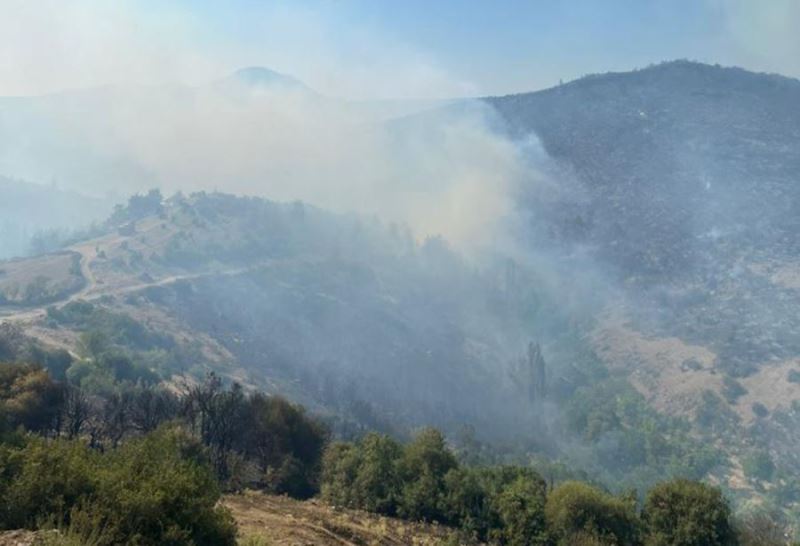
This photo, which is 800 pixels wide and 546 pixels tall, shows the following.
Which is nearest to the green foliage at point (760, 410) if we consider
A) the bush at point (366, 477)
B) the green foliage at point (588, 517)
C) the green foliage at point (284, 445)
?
the green foliage at point (284, 445)

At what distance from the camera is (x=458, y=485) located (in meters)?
43.4

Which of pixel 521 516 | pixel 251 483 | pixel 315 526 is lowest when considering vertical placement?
pixel 251 483

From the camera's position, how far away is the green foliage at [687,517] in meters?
38.7

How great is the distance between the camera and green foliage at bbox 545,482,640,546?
1489 inches

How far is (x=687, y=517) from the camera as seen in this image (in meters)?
39.2

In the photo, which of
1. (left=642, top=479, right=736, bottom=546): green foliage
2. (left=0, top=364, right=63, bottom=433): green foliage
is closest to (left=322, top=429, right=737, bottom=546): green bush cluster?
(left=642, top=479, right=736, bottom=546): green foliage

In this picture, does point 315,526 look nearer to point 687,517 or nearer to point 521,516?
point 521,516

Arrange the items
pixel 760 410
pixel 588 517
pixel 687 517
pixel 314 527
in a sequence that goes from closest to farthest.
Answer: pixel 314 527 < pixel 588 517 < pixel 687 517 < pixel 760 410

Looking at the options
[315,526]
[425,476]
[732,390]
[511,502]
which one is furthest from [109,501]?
[732,390]

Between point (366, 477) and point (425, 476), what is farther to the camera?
point (366, 477)

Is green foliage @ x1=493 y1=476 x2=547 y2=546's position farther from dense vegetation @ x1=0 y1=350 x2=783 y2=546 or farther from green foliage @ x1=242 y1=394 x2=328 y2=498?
green foliage @ x1=242 y1=394 x2=328 y2=498

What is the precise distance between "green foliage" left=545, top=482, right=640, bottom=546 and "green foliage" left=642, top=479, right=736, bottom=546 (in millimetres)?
1391

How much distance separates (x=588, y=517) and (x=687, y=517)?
20.9 feet

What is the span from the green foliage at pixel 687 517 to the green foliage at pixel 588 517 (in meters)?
1.39
